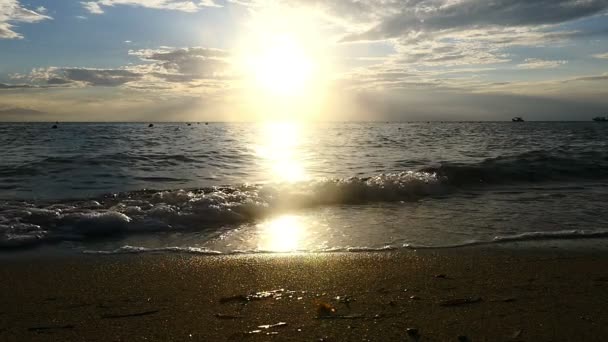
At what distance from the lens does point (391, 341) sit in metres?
3.09

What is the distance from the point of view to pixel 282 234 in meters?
6.74

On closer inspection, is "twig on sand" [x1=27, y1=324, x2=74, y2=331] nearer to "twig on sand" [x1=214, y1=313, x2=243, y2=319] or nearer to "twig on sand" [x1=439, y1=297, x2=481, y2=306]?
"twig on sand" [x1=214, y1=313, x2=243, y2=319]

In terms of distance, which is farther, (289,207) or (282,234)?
(289,207)

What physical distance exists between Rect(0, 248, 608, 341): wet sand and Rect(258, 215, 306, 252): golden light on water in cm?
65

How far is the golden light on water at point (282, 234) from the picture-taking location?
19.5ft

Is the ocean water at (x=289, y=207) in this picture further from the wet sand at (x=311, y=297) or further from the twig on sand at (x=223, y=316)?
the twig on sand at (x=223, y=316)

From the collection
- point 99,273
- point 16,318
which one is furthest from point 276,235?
point 16,318

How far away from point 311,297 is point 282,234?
9.09ft

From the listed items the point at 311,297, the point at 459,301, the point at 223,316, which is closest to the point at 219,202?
the point at 311,297

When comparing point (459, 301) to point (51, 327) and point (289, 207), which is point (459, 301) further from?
point (289, 207)

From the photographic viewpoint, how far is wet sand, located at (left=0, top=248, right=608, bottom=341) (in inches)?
129

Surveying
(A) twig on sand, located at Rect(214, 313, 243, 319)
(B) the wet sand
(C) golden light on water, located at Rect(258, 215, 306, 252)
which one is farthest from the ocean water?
(A) twig on sand, located at Rect(214, 313, 243, 319)

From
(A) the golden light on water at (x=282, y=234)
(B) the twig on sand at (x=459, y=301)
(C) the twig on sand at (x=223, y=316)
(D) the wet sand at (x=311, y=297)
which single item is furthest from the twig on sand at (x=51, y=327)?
(B) the twig on sand at (x=459, y=301)

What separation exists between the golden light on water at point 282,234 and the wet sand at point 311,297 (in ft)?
2.12
